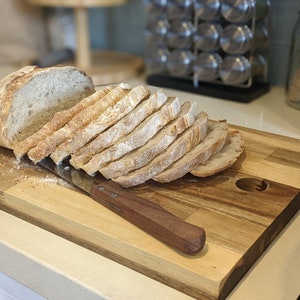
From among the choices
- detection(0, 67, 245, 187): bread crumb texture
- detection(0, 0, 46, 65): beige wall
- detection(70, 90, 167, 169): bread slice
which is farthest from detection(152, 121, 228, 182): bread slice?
detection(0, 0, 46, 65): beige wall

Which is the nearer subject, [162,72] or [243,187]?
[243,187]

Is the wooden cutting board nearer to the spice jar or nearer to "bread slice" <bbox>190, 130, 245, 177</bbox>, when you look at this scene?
"bread slice" <bbox>190, 130, 245, 177</bbox>

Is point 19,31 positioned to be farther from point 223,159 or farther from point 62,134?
point 223,159

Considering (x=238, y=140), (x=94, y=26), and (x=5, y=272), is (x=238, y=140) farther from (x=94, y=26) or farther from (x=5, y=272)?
(x=94, y=26)

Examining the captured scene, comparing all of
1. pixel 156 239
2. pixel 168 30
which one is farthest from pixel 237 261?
pixel 168 30

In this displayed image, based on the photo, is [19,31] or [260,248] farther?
[19,31]

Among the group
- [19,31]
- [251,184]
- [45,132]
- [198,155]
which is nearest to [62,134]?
[45,132]
